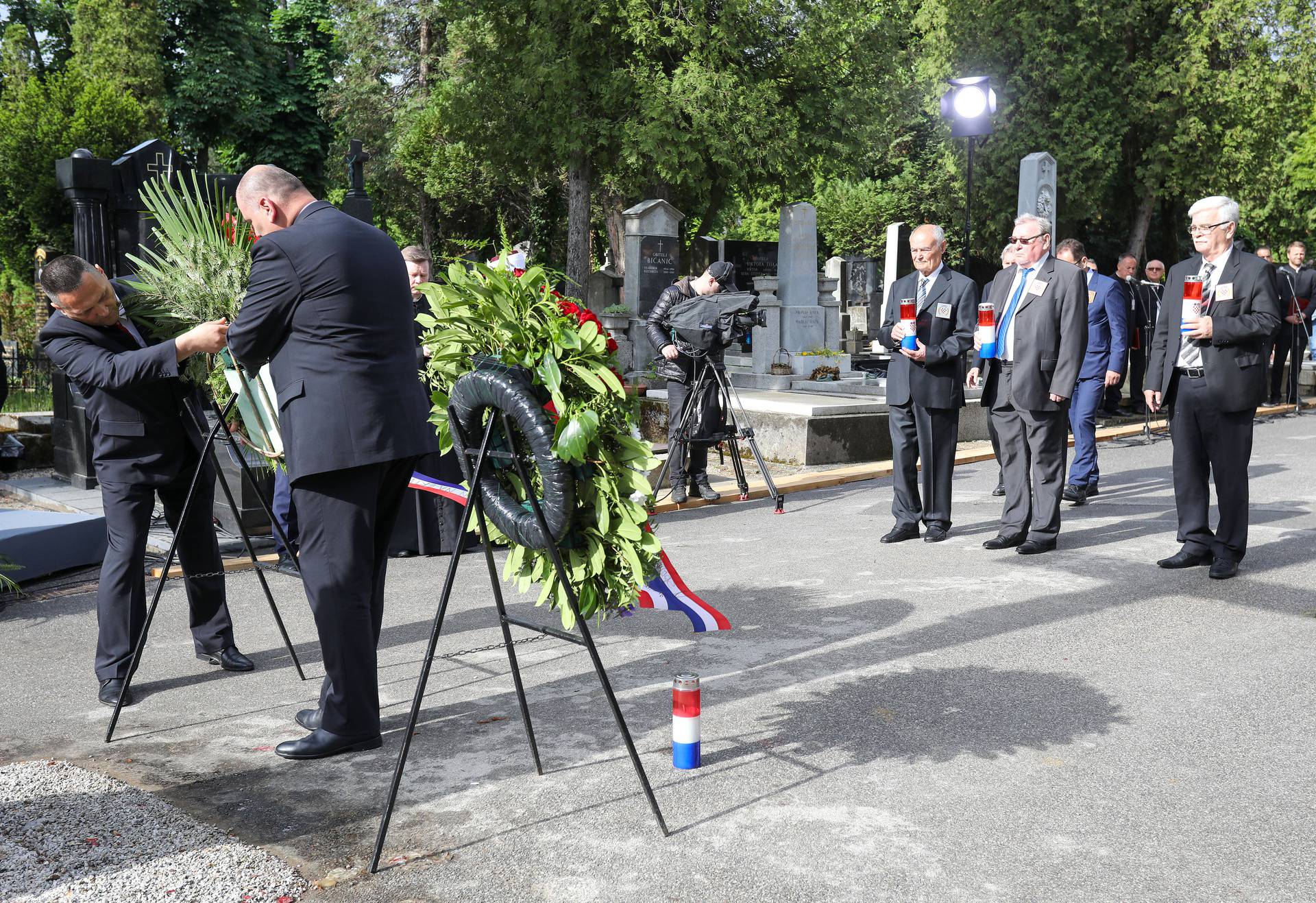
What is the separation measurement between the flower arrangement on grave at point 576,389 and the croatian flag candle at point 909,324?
4.05 metres

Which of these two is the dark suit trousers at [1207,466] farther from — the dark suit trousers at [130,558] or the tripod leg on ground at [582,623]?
the dark suit trousers at [130,558]

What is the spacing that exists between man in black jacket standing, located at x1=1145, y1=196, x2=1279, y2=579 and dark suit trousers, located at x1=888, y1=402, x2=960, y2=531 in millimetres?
1334

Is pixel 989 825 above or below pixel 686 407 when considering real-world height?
below

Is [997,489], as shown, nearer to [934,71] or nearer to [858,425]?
[858,425]

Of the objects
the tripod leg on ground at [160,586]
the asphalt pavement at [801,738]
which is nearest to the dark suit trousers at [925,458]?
the asphalt pavement at [801,738]

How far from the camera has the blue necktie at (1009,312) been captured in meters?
7.80

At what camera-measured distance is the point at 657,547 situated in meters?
3.73

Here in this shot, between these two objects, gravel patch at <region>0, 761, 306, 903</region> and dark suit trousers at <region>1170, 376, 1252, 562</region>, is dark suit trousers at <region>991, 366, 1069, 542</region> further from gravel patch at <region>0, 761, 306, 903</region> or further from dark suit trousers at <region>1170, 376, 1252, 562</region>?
gravel patch at <region>0, 761, 306, 903</region>

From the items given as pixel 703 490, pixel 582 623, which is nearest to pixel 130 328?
pixel 582 623

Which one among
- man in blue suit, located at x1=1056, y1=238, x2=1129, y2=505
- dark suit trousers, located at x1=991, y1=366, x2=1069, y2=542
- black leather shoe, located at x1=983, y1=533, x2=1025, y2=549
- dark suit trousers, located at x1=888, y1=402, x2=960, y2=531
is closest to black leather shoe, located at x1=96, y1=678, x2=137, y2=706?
dark suit trousers, located at x1=888, y1=402, x2=960, y2=531

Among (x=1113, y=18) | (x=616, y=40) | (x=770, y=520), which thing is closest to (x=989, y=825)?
(x=770, y=520)

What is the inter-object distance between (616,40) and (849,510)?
1975 cm

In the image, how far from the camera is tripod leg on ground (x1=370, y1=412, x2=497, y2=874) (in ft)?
11.0

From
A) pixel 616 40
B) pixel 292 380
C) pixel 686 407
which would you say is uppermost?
pixel 616 40
